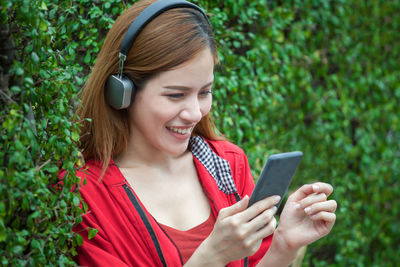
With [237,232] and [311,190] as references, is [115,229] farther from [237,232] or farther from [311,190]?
[311,190]

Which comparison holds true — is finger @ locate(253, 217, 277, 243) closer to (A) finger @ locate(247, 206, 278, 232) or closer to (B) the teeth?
(A) finger @ locate(247, 206, 278, 232)

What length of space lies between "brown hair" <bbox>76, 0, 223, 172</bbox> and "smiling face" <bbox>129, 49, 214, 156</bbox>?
3cm

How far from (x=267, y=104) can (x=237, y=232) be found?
1.67 m

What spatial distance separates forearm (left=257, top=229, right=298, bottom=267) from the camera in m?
1.84

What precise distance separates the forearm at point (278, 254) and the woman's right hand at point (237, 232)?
26cm

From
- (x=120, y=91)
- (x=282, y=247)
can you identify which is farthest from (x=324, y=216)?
(x=120, y=91)

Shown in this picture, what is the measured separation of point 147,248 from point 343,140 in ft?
8.58

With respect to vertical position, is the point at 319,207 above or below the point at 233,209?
below

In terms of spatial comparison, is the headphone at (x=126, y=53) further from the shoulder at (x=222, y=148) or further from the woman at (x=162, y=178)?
the shoulder at (x=222, y=148)

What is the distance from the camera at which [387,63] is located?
168 inches

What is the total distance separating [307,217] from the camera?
1.83 metres

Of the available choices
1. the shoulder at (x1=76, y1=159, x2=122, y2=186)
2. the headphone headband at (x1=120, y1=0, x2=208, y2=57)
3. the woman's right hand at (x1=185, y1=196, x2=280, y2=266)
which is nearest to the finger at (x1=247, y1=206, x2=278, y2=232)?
the woman's right hand at (x1=185, y1=196, x2=280, y2=266)

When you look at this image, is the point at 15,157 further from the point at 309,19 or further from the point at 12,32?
the point at 309,19

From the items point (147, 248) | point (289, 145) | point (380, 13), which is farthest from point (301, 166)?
point (147, 248)
